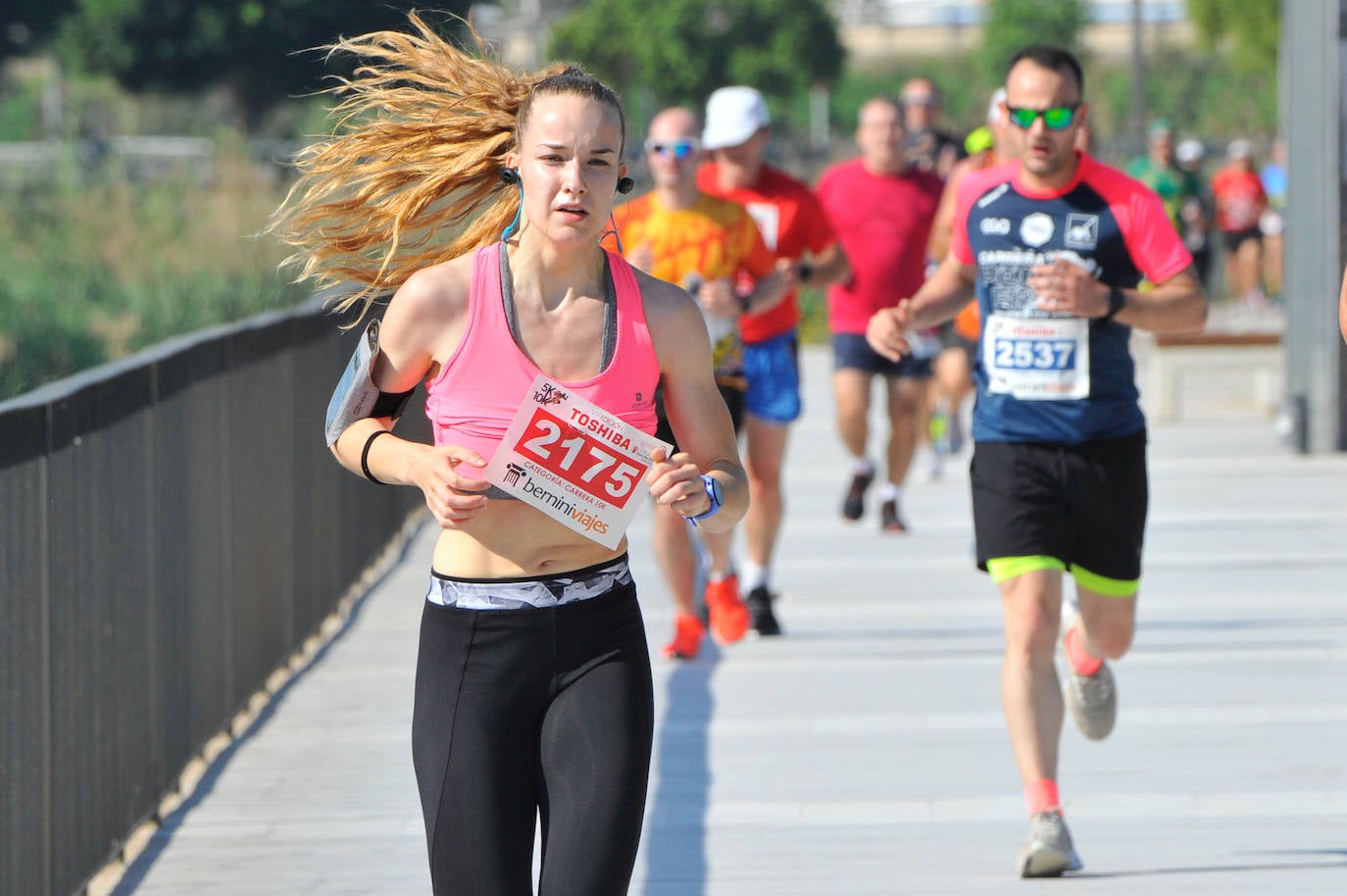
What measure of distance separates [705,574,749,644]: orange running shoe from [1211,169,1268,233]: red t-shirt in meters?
19.5

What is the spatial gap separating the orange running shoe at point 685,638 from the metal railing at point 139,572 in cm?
139

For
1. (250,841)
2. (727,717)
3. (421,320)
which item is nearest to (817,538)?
(727,717)

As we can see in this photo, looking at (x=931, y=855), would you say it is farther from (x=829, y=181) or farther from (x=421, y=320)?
(x=829, y=181)

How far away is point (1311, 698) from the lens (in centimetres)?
762

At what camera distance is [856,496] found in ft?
38.6

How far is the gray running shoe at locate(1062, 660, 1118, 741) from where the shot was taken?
21.0 feet

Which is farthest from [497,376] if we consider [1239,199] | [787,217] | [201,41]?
[201,41]

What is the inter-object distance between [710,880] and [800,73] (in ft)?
169

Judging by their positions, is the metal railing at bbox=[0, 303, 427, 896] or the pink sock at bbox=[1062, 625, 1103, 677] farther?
the pink sock at bbox=[1062, 625, 1103, 677]

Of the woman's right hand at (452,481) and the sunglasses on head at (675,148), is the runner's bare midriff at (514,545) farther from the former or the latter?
the sunglasses on head at (675,148)

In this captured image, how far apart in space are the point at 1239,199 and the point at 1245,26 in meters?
26.1

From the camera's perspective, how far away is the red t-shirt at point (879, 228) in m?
11.7

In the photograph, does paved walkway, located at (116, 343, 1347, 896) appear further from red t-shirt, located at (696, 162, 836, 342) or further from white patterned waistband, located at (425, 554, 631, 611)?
white patterned waistband, located at (425, 554, 631, 611)

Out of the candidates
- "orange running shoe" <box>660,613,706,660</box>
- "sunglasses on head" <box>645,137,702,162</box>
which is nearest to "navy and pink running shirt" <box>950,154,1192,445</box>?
"sunglasses on head" <box>645,137,702,162</box>
